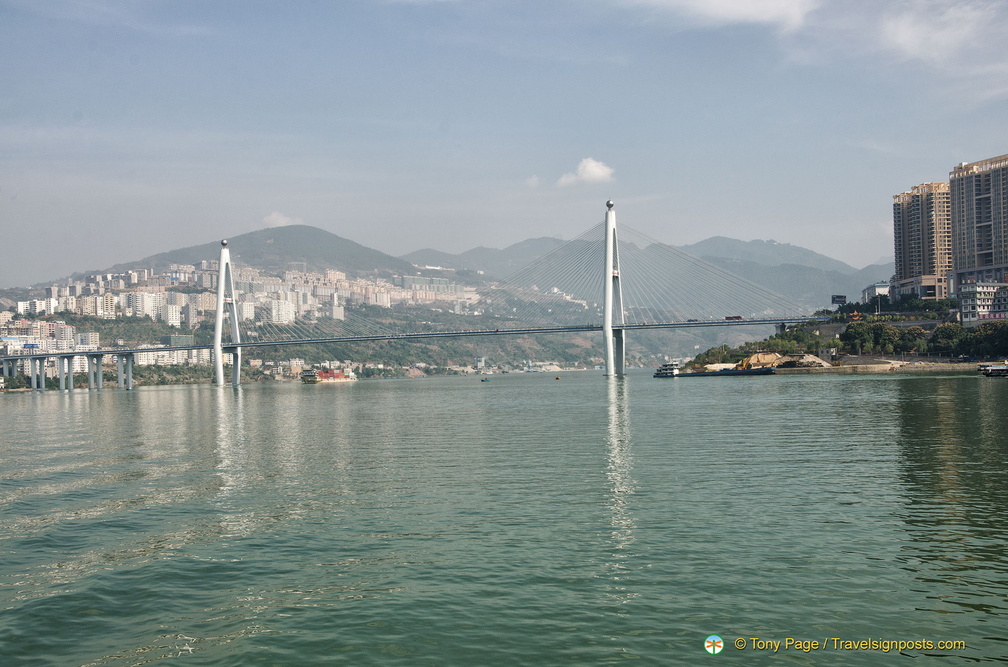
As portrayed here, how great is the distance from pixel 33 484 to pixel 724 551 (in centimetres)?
1465

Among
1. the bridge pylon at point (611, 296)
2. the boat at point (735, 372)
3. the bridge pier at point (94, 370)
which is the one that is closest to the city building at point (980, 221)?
the boat at point (735, 372)

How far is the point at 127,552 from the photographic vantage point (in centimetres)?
1034

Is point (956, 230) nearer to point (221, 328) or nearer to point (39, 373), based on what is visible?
point (221, 328)

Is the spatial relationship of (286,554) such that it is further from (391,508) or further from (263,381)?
(263,381)

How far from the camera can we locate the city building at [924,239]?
123188 millimetres

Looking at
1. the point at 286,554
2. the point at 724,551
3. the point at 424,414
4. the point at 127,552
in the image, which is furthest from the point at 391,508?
the point at 424,414

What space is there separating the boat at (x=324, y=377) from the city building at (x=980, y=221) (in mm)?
97920

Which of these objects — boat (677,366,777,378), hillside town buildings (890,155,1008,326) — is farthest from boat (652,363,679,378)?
hillside town buildings (890,155,1008,326)

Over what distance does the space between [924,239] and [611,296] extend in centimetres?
7895

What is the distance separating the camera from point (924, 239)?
12838 centimetres

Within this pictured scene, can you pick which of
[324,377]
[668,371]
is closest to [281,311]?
[324,377]

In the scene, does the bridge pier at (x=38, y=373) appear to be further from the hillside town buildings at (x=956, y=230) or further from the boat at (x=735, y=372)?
the hillside town buildings at (x=956, y=230)

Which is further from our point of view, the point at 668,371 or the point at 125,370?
the point at 125,370

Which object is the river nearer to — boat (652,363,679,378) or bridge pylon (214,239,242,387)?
boat (652,363,679,378)
